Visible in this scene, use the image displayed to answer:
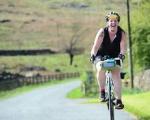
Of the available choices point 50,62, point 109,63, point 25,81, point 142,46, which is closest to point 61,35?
point 50,62

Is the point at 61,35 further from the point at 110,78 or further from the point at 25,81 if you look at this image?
the point at 110,78

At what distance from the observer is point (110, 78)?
513 inches

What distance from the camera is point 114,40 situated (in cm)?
1292

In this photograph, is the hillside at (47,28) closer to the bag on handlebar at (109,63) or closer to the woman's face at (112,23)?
the woman's face at (112,23)

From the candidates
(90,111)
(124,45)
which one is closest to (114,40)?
(124,45)

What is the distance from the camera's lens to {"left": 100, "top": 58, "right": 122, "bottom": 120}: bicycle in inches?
499

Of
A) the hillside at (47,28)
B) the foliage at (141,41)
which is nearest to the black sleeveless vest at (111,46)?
the foliage at (141,41)

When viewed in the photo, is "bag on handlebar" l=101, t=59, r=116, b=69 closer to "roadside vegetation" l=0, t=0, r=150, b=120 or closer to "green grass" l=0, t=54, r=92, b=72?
"roadside vegetation" l=0, t=0, r=150, b=120

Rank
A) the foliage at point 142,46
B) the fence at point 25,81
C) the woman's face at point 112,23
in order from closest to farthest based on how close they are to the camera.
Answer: the woman's face at point 112,23 → the foliage at point 142,46 → the fence at point 25,81

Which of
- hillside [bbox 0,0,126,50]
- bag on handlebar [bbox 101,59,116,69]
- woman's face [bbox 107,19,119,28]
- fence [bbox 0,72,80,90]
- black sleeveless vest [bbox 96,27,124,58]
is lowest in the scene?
fence [bbox 0,72,80,90]

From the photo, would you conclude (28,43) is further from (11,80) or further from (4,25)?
(11,80)

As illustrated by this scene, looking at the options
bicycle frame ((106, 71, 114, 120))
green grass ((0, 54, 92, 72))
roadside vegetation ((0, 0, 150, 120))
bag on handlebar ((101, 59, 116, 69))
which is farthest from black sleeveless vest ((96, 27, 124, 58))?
green grass ((0, 54, 92, 72))

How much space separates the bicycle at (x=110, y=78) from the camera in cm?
1267

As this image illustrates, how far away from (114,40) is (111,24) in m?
0.33
